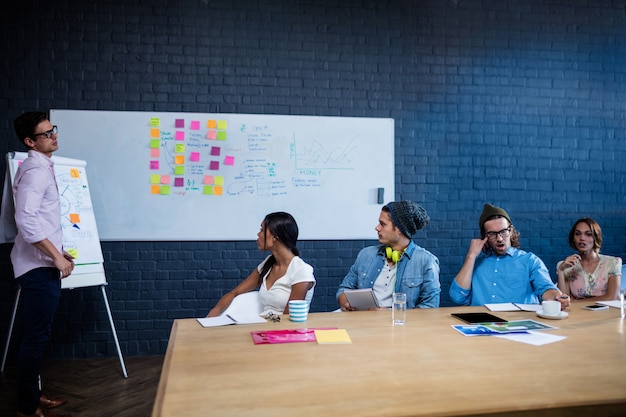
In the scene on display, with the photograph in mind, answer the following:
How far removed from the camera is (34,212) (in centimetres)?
271

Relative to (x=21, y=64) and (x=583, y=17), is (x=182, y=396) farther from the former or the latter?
(x=583, y=17)

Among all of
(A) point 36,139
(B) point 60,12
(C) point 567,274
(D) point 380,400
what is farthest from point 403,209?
(B) point 60,12

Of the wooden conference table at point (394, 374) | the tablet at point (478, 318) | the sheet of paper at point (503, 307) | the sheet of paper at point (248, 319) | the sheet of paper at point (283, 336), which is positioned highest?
the wooden conference table at point (394, 374)

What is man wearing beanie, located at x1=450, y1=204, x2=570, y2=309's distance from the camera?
9.11 feet

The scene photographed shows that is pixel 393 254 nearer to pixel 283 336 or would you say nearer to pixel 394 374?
pixel 283 336

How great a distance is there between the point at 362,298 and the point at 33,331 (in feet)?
5.56

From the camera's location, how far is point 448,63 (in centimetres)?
443

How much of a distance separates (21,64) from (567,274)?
4.04 m

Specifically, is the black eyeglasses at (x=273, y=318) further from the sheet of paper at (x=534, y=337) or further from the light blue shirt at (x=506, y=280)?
the light blue shirt at (x=506, y=280)

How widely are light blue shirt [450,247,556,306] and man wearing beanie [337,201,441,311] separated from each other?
220 millimetres

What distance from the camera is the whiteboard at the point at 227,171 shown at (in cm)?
397

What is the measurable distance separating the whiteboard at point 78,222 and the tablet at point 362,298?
6.26ft

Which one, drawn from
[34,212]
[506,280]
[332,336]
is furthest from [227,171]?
[332,336]

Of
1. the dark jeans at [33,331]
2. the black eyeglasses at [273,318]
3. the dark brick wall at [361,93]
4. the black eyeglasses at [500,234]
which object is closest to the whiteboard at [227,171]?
the dark brick wall at [361,93]
